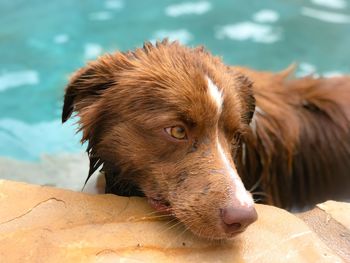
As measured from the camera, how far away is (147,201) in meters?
3.88

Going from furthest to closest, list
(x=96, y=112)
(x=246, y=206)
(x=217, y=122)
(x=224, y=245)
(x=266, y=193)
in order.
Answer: (x=266, y=193), (x=96, y=112), (x=217, y=122), (x=224, y=245), (x=246, y=206)

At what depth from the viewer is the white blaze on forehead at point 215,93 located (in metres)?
3.79

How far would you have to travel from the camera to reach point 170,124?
12.4ft

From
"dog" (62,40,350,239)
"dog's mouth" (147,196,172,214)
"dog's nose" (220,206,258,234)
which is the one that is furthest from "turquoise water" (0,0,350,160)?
"dog's nose" (220,206,258,234)

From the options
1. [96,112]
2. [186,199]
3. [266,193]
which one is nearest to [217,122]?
[186,199]

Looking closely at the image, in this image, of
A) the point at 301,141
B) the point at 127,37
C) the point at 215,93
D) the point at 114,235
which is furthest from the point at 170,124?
the point at 127,37

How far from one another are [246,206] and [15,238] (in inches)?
47.6

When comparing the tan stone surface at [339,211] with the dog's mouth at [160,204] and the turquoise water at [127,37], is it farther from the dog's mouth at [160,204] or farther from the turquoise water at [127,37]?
the turquoise water at [127,37]

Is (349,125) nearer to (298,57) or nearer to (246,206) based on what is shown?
(246,206)

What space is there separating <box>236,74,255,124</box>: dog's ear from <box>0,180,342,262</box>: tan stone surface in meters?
0.87

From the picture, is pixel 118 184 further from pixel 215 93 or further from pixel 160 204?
pixel 215 93

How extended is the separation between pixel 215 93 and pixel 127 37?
5287mm

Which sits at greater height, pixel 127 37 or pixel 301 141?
pixel 301 141

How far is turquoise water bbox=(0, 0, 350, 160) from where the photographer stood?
25.5ft
